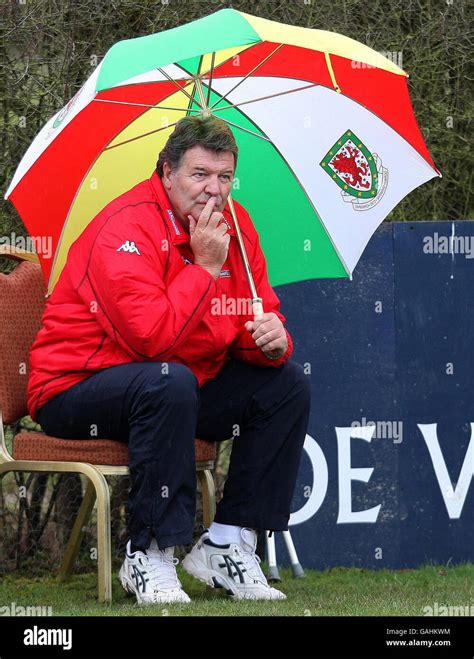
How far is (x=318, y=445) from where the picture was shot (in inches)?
196

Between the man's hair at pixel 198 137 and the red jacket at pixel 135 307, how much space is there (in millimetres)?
109

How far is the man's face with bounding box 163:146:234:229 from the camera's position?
3.94 metres

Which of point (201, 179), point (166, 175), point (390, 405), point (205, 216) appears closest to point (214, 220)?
point (205, 216)

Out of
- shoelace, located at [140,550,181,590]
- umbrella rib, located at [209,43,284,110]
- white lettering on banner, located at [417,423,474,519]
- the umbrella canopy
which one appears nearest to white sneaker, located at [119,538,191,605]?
shoelace, located at [140,550,181,590]

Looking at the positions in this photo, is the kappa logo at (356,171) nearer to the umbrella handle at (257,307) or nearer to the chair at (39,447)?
the umbrella handle at (257,307)

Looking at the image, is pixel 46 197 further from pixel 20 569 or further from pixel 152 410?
pixel 20 569

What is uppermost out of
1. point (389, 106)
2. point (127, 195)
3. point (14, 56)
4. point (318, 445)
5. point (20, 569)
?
point (14, 56)

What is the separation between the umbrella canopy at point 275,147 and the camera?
4.17 meters

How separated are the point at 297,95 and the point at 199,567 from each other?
1598mm

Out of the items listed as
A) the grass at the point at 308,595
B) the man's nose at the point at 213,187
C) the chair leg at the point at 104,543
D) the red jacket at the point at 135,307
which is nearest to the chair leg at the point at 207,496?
the grass at the point at 308,595

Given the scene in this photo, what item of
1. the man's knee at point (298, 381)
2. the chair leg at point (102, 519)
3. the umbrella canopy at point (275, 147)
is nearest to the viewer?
the chair leg at point (102, 519)

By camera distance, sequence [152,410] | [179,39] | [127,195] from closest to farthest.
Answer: [179,39] < [152,410] < [127,195]

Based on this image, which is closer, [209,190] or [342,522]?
[209,190]
